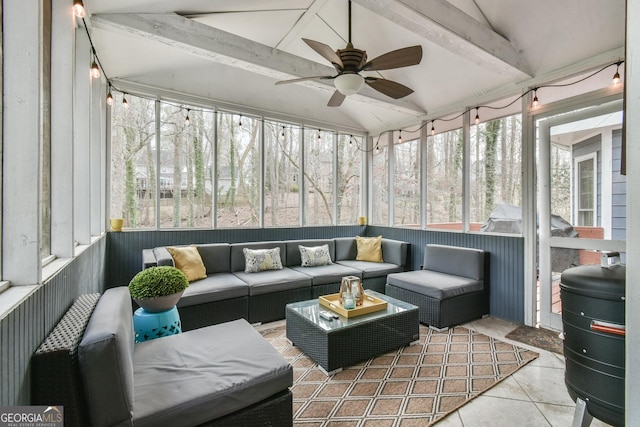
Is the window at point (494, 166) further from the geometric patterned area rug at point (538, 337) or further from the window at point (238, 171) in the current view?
the window at point (238, 171)

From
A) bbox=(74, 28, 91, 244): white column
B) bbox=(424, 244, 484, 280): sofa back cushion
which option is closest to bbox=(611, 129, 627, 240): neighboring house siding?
bbox=(424, 244, 484, 280): sofa back cushion

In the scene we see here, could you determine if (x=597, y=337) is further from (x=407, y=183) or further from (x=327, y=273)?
(x=407, y=183)

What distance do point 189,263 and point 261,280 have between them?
2.82ft

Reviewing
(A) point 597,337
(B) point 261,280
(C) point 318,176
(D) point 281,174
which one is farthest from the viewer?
(C) point 318,176

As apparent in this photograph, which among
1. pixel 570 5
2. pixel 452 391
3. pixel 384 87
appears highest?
pixel 570 5

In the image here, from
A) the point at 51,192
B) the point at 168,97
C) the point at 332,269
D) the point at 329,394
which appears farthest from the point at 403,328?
the point at 168,97

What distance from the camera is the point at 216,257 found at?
404cm

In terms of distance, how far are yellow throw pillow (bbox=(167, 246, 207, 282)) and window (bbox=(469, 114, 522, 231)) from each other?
12.2 feet

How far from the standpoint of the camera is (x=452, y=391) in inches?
89.9

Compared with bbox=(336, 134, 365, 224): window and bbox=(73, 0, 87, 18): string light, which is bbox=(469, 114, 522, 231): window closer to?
bbox=(336, 134, 365, 224): window

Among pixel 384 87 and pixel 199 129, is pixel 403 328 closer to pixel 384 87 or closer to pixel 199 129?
pixel 384 87

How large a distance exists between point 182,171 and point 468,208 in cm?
415

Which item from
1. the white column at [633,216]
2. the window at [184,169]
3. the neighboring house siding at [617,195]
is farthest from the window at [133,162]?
the neighboring house siding at [617,195]

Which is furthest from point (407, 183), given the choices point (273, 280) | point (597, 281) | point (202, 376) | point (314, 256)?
point (202, 376)
